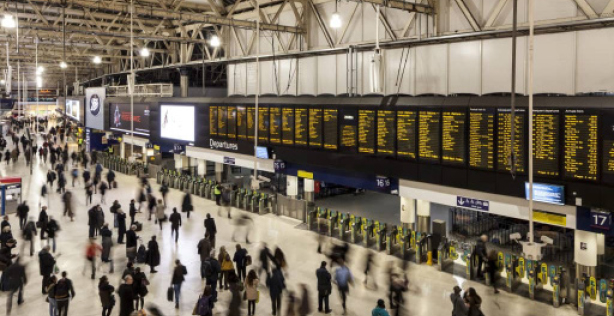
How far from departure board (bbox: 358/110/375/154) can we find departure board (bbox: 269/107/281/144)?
383cm

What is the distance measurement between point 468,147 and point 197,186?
1542 cm

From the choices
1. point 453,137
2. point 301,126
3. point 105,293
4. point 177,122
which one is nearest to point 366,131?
point 453,137

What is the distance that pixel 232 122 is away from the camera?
1962 cm

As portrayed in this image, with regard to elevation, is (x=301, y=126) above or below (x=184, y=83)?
below

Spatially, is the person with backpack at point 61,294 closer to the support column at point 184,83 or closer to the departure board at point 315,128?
the departure board at point 315,128

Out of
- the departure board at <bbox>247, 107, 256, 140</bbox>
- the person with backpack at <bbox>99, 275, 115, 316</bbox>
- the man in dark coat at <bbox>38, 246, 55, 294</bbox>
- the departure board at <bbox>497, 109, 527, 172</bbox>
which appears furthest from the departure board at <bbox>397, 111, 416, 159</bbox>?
the man in dark coat at <bbox>38, 246, 55, 294</bbox>

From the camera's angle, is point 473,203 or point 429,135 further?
point 429,135

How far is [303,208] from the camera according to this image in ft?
61.4

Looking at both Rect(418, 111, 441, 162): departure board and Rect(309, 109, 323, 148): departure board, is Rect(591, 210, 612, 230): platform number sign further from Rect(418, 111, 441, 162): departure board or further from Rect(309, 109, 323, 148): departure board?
Rect(309, 109, 323, 148): departure board

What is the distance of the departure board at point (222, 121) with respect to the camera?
20.0 m

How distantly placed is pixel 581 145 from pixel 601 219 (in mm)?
1542

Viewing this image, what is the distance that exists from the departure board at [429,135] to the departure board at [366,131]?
1588 mm

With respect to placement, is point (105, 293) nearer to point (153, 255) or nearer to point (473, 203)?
point (153, 255)

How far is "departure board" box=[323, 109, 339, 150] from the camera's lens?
49.6 ft
